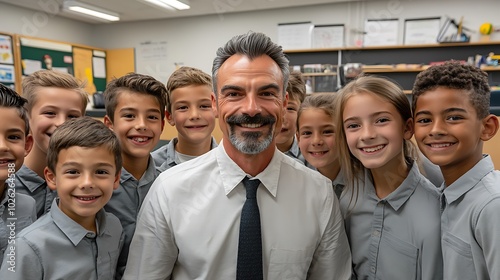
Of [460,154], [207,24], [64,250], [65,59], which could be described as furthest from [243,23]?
[64,250]

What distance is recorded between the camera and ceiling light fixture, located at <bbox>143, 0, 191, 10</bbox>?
6211mm

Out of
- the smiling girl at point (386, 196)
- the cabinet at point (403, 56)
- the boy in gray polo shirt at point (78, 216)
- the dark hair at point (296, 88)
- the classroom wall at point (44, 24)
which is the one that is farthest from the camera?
the classroom wall at point (44, 24)

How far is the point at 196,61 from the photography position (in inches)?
302

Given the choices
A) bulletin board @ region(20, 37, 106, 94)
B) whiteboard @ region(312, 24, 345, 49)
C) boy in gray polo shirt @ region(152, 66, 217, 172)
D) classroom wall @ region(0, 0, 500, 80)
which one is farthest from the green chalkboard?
boy in gray polo shirt @ region(152, 66, 217, 172)

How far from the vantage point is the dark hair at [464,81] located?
3.90 ft

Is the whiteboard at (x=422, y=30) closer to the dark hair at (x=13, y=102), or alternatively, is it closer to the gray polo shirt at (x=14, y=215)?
the dark hair at (x=13, y=102)

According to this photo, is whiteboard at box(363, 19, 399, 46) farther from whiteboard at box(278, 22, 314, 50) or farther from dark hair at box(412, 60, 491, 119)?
dark hair at box(412, 60, 491, 119)

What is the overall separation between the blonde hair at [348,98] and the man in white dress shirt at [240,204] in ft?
0.78

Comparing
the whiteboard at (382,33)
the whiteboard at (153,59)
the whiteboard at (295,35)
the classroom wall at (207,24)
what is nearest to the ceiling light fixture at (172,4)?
the classroom wall at (207,24)

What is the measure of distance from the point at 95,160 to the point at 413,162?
125 cm

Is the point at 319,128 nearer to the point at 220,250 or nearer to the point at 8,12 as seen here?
the point at 220,250

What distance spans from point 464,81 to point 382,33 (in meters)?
5.46

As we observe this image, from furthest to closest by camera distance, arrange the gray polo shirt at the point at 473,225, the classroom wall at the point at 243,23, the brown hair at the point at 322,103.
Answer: the classroom wall at the point at 243,23, the brown hair at the point at 322,103, the gray polo shirt at the point at 473,225

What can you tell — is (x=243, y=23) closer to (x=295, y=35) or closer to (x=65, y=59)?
(x=295, y=35)
